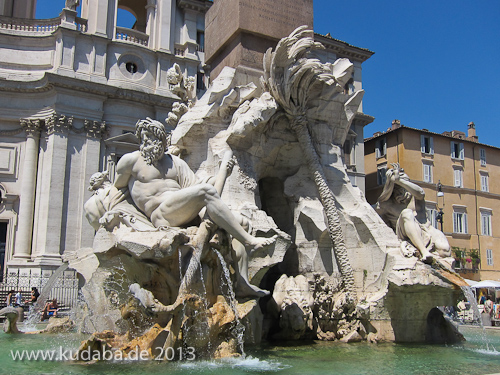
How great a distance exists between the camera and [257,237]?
7.01 m

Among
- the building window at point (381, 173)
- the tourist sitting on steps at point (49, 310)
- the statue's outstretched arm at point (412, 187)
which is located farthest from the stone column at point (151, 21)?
the statue's outstretched arm at point (412, 187)

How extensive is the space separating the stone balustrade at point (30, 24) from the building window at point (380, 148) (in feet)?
65.4

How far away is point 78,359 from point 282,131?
5023 millimetres

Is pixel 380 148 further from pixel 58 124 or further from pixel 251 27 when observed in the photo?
pixel 251 27

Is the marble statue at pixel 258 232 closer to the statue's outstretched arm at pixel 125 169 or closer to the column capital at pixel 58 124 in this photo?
the statue's outstretched arm at pixel 125 169

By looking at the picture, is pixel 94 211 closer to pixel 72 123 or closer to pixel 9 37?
pixel 72 123

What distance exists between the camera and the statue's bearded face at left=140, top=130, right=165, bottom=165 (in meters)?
6.59

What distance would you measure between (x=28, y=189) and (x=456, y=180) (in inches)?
972

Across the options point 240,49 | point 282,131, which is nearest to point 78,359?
point 282,131

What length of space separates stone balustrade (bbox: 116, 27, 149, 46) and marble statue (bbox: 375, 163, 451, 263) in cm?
2020

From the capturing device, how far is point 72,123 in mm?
23625

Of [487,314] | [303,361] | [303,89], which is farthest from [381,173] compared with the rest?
[303,361]

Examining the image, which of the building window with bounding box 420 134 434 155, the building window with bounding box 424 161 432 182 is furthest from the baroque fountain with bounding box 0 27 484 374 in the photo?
the building window with bounding box 420 134 434 155

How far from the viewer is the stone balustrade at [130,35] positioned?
26191 mm
